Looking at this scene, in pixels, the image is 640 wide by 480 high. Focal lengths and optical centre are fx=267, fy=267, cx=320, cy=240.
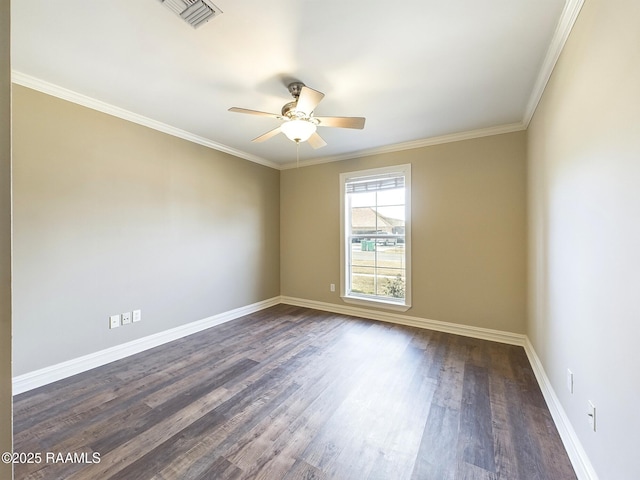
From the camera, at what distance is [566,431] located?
1625 millimetres

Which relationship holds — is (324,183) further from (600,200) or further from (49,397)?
(49,397)

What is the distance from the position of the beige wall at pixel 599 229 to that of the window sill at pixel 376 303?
187 centimetres

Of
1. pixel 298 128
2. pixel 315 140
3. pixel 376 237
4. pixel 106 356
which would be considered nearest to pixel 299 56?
pixel 298 128

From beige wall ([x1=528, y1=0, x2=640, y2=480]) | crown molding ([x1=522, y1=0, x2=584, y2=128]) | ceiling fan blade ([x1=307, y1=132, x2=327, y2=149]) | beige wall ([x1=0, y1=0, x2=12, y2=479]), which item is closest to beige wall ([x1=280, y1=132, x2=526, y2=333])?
crown molding ([x1=522, y1=0, x2=584, y2=128])

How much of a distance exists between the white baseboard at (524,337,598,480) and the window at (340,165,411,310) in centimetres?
169

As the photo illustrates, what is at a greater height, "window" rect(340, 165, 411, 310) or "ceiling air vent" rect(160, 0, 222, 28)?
"ceiling air vent" rect(160, 0, 222, 28)

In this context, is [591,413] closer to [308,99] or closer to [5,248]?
[5,248]

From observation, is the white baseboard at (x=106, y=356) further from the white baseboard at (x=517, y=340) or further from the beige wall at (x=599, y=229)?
the beige wall at (x=599, y=229)

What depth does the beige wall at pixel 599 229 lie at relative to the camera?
1.01 metres

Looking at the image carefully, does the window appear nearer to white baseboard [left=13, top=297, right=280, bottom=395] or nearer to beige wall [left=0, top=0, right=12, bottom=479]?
white baseboard [left=13, top=297, right=280, bottom=395]

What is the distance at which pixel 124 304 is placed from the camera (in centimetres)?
280

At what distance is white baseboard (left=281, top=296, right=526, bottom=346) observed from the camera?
10.3 feet

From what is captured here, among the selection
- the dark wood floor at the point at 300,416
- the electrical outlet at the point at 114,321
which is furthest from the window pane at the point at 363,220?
the electrical outlet at the point at 114,321

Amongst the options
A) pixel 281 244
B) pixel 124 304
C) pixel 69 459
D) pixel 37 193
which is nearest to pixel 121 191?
pixel 37 193
